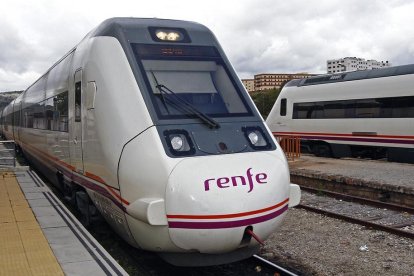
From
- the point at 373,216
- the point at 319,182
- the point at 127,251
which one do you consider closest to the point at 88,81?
the point at 127,251

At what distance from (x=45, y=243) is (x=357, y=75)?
14009 mm

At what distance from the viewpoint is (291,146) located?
18359 millimetres

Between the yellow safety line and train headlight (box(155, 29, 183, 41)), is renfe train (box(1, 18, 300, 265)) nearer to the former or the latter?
train headlight (box(155, 29, 183, 41))

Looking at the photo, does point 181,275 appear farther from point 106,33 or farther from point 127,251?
point 106,33

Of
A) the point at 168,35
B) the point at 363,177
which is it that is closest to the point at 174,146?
the point at 168,35

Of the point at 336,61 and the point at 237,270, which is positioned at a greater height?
the point at 336,61

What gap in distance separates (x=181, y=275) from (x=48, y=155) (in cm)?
514

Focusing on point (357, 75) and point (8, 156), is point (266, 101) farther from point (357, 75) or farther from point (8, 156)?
point (8, 156)

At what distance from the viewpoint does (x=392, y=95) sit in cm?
1514

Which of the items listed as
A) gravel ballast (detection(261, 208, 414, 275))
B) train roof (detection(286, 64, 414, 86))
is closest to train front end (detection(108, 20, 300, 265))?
gravel ballast (detection(261, 208, 414, 275))

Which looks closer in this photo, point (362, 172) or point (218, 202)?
point (218, 202)

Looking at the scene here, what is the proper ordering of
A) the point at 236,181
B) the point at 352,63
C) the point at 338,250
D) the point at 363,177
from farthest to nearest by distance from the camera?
the point at 352,63, the point at 363,177, the point at 338,250, the point at 236,181

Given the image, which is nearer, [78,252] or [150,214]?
[150,214]

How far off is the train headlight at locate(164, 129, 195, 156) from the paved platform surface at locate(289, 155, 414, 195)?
727 centimetres
